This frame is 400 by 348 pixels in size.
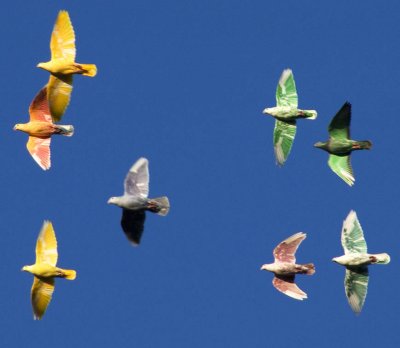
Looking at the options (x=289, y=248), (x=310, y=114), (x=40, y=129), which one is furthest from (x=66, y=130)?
(x=289, y=248)

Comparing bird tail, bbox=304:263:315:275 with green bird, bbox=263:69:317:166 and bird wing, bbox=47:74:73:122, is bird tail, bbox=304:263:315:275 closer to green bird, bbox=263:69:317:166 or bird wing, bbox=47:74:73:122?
green bird, bbox=263:69:317:166

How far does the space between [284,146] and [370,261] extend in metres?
3.11

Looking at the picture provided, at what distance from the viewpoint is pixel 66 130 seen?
89.9ft

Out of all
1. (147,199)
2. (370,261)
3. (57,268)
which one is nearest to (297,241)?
(370,261)

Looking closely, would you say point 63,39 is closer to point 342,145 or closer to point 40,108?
point 40,108

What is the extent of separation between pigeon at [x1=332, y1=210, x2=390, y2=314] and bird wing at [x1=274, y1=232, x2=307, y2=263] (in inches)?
32.1

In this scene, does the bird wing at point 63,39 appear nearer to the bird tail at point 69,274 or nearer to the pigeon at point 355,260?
the bird tail at point 69,274

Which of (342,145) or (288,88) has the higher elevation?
(288,88)

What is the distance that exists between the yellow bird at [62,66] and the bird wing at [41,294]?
3478 millimetres

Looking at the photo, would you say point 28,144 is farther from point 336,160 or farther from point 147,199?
point 336,160

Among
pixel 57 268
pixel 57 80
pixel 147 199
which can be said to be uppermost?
pixel 57 80

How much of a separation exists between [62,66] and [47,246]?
376 cm

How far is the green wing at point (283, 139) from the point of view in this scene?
2745cm

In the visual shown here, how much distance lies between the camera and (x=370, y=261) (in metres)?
26.4
